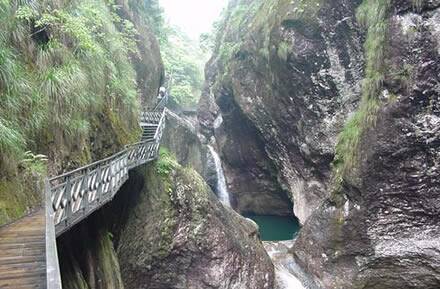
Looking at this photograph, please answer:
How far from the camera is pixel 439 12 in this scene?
1123 cm

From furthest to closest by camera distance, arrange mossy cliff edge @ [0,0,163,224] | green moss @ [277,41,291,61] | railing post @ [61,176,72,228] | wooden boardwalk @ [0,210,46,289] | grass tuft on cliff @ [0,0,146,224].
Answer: green moss @ [277,41,291,61] < grass tuft on cliff @ [0,0,146,224] < mossy cliff edge @ [0,0,163,224] < railing post @ [61,176,72,228] < wooden boardwalk @ [0,210,46,289]

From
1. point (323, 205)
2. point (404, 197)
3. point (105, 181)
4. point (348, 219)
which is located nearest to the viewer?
point (105, 181)

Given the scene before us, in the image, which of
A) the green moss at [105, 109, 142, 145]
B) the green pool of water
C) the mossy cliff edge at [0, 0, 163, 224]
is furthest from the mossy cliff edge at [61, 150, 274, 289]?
the green pool of water

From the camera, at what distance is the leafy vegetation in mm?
12438

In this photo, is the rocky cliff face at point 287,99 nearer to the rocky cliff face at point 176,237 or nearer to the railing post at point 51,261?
the rocky cliff face at point 176,237

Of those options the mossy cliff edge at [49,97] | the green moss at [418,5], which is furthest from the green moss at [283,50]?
the mossy cliff edge at [49,97]

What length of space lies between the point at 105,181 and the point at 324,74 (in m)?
11.6

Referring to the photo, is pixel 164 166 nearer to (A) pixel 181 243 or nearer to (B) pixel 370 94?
(A) pixel 181 243

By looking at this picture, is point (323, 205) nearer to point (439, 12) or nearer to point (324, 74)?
point (324, 74)

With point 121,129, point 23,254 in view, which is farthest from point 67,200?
point 121,129

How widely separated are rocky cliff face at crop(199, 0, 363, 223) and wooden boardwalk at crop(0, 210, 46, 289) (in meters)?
13.1

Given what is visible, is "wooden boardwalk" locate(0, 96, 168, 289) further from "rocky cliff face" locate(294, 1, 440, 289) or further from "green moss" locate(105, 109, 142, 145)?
"rocky cliff face" locate(294, 1, 440, 289)

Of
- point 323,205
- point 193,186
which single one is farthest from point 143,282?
point 323,205

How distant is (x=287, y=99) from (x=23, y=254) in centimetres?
1486
